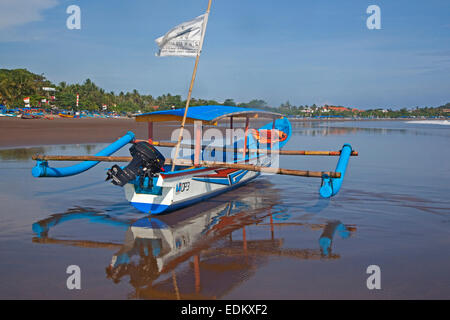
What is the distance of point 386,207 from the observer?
25.0ft

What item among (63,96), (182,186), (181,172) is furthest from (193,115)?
(63,96)

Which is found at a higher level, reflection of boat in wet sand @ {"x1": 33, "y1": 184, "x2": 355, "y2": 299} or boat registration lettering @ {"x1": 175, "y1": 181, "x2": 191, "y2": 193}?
boat registration lettering @ {"x1": 175, "y1": 181, "x2": 191, "y2": 193}

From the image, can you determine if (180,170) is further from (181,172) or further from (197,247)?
(197,247)

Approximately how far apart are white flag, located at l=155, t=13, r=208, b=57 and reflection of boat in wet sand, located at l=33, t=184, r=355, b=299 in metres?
3.04

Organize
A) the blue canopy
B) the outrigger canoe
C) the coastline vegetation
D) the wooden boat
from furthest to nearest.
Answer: the coastline vegetation, the blue canopy, the wooden boat, the outrigger canoe

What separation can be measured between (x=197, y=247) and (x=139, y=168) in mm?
1749

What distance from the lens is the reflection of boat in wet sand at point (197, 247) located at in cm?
414

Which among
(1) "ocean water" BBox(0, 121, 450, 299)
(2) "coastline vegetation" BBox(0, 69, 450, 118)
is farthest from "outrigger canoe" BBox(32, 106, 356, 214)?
(2) "coastline vegetation" BBox(0, 69, 450, 118)

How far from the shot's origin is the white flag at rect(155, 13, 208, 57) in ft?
22.3

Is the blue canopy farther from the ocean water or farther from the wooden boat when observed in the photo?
the ocean water

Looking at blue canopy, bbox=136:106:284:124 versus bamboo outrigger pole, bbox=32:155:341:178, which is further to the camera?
blue canopy, bbox=136:106:284:124

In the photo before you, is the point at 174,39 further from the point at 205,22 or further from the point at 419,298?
the point at 419,298

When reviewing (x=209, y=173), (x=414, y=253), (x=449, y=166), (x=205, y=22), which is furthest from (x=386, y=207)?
(x=449, y=166)

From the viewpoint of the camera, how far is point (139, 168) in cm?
616
